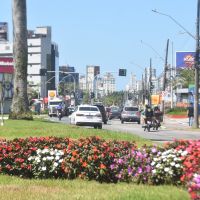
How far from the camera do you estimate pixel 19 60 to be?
31.5 m

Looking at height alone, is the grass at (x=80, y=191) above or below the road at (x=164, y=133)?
above

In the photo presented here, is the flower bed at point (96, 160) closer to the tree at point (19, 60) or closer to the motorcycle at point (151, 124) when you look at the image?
the tree at point (19, 60)

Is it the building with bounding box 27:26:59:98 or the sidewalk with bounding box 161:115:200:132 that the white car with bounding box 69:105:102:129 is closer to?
the sidewalk with bounding box 161:115:200:132

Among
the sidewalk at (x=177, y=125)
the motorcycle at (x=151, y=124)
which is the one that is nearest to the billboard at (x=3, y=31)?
the sidewalk at (x=177, y=125)

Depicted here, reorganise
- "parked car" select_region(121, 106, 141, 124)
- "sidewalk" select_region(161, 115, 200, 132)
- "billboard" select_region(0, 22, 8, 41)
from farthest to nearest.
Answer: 1. "billboard" select_region(0, 22, 8, 41)
2. "parked car" select_region(121, 106, 141, 124)
3. "sidewalk" select_region(161, 115, 200, 132)

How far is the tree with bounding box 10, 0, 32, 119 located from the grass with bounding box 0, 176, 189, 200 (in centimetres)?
2054

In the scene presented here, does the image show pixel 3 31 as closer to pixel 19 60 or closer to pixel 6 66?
pixel 6 66

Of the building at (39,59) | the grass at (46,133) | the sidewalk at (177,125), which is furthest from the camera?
the building at (39,59)

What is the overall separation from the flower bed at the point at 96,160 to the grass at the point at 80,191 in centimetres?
32

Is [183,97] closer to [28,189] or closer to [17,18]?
[17,18]

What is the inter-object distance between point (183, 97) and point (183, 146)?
120009 millimetres

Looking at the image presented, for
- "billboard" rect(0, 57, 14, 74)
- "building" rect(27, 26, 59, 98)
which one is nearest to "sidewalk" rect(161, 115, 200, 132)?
"billboard" rect(0, 57, 14, 74)

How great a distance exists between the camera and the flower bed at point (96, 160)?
10.3 m

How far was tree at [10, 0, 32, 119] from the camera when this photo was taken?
31359 mm
